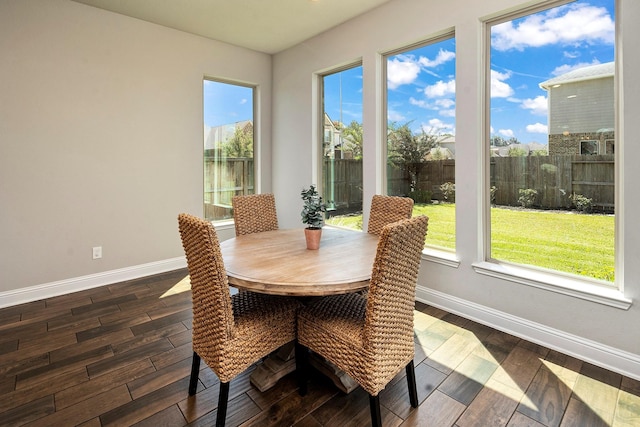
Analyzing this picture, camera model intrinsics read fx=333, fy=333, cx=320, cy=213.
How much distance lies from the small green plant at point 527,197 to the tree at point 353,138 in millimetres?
1668

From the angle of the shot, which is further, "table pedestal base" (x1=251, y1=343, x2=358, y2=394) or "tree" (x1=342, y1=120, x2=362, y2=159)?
"tree" (x1=342, y1=120, x2=362, y2=159)

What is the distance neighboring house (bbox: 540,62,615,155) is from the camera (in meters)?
2.13

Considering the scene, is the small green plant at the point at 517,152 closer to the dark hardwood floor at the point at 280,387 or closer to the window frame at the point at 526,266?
the window frame at the point at 526,266

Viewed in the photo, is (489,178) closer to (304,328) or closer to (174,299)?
(304,328)

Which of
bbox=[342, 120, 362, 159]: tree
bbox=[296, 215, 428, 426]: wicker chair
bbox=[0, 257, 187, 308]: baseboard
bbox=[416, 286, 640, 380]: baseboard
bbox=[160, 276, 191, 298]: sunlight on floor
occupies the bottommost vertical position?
bbox=[416, 286, 640, 380]: baseboard

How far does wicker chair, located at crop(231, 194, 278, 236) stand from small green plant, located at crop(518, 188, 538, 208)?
6.51ft

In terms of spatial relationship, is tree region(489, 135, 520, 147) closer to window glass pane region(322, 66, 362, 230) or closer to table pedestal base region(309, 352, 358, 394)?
window glass pane region(322, 66, 362, 230)

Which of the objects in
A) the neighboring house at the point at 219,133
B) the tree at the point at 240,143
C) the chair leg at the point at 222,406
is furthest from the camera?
the tree at the point at 240,143

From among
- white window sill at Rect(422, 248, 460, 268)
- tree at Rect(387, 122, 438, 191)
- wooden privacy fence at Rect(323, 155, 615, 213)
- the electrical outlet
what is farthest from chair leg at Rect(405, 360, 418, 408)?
the electrical outlet

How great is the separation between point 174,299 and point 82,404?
137 centimetres

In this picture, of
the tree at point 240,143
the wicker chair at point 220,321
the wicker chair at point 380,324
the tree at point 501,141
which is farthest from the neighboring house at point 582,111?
the tree at point 240,143

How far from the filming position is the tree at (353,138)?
372cm

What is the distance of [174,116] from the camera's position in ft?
12.7

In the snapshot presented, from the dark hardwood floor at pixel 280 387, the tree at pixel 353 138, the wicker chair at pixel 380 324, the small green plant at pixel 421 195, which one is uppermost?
the tree at pixel 353 138
